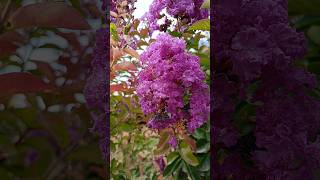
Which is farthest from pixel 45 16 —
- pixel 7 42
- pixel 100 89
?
pixel 100 89

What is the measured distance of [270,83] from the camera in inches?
36.2

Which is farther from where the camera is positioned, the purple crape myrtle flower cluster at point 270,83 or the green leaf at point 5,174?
the purple crape myrtle flower cluster at point 270,83

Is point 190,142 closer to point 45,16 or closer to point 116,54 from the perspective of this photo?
point 116,54

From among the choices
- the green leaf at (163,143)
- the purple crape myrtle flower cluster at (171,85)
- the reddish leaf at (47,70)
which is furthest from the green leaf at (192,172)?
the reddish leaf at (47,70)

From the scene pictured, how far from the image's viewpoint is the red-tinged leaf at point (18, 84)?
65 cm

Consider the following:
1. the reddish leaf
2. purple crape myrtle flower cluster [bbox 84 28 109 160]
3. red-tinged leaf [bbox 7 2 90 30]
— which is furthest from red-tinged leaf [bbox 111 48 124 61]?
red-tinged leaf [bbox 7 2 90 30]

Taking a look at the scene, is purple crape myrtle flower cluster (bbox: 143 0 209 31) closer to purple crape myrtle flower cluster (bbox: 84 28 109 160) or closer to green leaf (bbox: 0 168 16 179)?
purple crape myrtle flower cluster (bbox: 84 28 109 160)

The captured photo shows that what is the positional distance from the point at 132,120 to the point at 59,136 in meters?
0.67

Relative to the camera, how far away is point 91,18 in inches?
39.3

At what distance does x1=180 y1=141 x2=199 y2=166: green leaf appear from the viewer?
53.4 inches

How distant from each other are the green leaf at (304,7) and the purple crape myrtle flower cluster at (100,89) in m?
0.50

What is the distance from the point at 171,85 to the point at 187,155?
0.97 ft

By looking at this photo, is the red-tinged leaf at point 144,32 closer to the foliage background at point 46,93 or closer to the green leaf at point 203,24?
the green leaf at point 203,24

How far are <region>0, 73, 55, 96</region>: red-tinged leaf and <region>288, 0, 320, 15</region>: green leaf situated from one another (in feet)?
2.57
